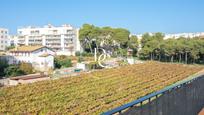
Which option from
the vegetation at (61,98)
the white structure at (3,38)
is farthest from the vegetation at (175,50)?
the white structure at (3,38)

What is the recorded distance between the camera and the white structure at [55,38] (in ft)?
218

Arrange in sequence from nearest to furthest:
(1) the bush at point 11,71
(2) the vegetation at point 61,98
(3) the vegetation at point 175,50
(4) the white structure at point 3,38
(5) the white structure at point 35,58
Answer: (2) the vegetation at point 61,98 → (1) the bush at point 11,71 → (5) the white structure at point 35,58 → (3) the vegetation at point 175,50 → (4) the white structure at point 3,38

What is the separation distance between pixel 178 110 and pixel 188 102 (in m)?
0.75

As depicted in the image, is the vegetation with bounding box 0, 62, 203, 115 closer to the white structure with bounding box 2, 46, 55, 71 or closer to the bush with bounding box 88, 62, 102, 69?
the white structure with bounding box 2, 46, 55, 71

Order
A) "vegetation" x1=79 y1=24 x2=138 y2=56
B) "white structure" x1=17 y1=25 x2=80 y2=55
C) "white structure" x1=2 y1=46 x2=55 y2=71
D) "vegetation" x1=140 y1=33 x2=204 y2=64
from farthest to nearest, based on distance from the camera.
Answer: "white structure" x1=17 y1=25 x2=80 y2=55 → "vegetation" x1=79 y1=24 x2=138 y2=56 → "vegetation" x1=140 y1=33 x2=204 y2=64 → "white structure" x1=2 y1=46 x2=55 y2=71

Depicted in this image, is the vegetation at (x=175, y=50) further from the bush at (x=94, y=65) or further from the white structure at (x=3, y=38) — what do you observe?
the white structure at (x=3, y=38)

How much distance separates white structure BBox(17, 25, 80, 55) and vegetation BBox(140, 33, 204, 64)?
1991 centimetres

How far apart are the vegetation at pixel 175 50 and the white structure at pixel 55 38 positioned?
1991 cm

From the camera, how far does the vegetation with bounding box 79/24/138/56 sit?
2096 inches

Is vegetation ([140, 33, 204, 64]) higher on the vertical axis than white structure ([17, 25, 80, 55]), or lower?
lower

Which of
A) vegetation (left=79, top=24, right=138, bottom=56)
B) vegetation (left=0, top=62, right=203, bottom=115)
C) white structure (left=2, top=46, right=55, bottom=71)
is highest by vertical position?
vegetation (left=79, top=24, right=138, bottom=56)

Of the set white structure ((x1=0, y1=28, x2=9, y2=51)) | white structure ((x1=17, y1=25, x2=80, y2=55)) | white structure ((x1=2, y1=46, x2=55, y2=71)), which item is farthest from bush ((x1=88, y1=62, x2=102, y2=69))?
white structure ((x1=0, y1=28, x2=9, y2=51))

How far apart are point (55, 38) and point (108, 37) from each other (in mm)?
18312

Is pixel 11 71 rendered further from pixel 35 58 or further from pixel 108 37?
pixel 108 37
